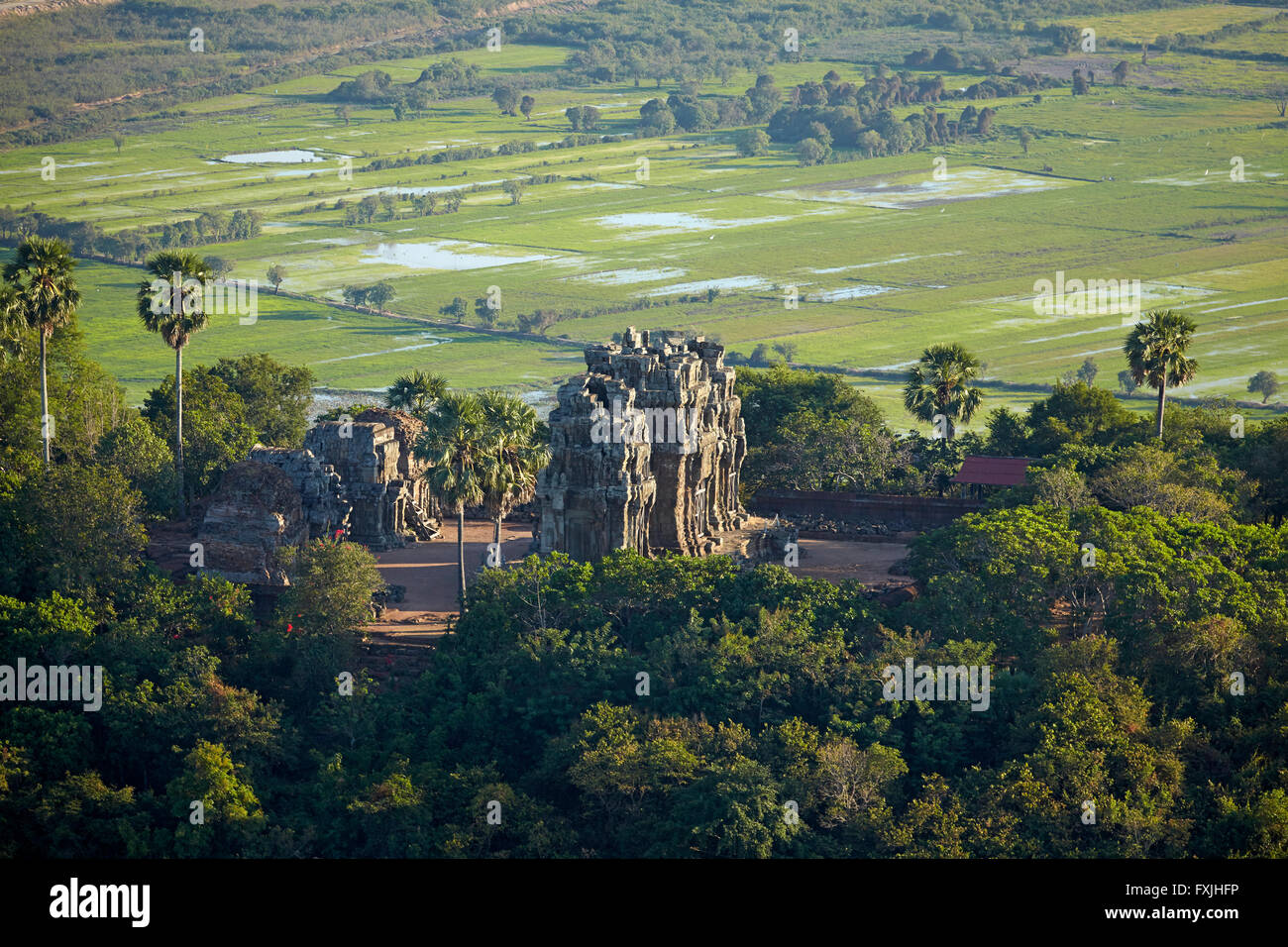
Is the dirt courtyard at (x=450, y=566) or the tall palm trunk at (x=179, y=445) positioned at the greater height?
the tall palm trunk at (x=179, y=445)

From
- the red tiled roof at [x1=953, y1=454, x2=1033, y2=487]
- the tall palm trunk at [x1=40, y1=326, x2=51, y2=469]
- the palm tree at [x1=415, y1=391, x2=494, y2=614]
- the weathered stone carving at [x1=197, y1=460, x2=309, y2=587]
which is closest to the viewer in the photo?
the palm tree at [x1=415, y1=391, x2=494, y2=614]

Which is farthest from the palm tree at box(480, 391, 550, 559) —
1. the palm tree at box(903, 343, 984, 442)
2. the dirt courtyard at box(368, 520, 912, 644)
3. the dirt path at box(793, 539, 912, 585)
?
the palm tree at box(903, 343, 984, 442)

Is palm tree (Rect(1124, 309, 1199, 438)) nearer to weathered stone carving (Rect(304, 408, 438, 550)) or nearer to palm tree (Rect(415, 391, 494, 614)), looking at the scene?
palm tree (Rect(415, 391, 494, 614))

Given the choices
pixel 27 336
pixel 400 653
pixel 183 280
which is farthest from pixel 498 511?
pixel 27 336

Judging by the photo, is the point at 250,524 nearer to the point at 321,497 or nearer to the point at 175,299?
the point at 321,497

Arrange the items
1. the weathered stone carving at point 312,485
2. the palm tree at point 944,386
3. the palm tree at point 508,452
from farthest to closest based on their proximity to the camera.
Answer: the palm tree at point 944,386 → the weathered stone carving at point 312,485 → the palm tree at point 508,452

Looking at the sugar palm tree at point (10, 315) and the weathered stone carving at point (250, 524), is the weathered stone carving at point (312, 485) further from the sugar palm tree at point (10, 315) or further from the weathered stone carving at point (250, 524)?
the sugar palm tree at point (10, 315)

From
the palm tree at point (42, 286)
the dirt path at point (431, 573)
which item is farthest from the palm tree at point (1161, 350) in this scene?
the palm tree at point (42, 286)
